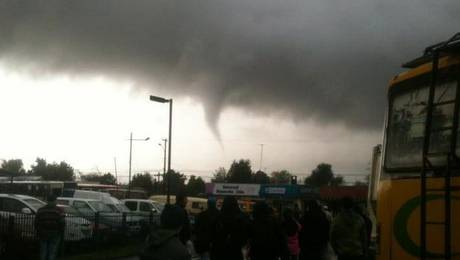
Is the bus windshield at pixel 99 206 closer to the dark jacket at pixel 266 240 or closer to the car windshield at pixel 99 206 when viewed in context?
the car windshield at pixel 99 206

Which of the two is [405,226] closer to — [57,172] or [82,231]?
[82,231]

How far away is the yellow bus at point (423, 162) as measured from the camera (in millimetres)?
6195

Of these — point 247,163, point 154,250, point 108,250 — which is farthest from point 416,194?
point 247,163

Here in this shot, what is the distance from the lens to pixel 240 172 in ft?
410

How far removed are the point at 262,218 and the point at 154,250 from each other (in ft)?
7.64

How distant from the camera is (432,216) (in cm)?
636

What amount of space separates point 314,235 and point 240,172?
11350 centimetres

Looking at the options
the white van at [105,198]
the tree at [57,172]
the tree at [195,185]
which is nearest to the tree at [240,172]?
the tree at [195,185]

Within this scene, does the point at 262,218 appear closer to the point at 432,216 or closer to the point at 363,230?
the point at 363,230

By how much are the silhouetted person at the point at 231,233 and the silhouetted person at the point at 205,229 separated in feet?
1.28

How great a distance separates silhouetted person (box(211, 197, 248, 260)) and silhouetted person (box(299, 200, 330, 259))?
2.31 m

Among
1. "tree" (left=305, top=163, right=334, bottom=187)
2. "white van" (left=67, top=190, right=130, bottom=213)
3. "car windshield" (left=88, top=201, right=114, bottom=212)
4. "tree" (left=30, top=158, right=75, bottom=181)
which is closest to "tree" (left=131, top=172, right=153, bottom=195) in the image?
"tree" (left=30, top=158, right=75, bottom=181)

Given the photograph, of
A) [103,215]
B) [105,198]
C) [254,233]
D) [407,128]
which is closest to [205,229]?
[254,233]

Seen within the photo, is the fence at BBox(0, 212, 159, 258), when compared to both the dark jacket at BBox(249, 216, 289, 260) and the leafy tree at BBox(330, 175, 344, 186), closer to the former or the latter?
the dark jacket at BBox(249, 216, 289, 260)
